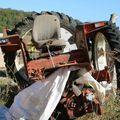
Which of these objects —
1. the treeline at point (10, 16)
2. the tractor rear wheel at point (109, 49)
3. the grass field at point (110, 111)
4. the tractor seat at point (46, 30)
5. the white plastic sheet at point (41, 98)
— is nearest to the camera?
the white plastic sheet at point (41, 98)

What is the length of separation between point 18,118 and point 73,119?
698 mm

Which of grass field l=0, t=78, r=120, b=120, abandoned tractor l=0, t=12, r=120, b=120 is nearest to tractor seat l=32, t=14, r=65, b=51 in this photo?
abandoned tractor l=0, t=12, r=120, b=120

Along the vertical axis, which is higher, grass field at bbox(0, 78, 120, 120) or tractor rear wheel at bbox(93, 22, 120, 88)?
tractor rear wheel at bbox(93, 22, 120, 88)

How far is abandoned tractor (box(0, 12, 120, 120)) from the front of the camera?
6.41 m

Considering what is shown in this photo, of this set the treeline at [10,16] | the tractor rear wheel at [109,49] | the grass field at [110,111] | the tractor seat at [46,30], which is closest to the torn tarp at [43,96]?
the grass field at [110,111]

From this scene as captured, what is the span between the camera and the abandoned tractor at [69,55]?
6406 mm

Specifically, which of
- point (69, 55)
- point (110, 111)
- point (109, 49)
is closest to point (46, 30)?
point (109, 49)

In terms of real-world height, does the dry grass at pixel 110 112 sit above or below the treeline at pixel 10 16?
below

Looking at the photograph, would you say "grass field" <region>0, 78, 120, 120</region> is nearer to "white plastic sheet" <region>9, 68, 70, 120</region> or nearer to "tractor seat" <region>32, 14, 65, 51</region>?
"white plastic sheet" <region>9, 68, 70, 120</region>

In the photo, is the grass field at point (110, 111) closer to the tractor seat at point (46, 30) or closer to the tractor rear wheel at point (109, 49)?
the tractor rear wheel at point (109, 49)

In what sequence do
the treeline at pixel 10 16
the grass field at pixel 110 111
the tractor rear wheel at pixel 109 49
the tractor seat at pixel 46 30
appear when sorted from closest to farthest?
the grass field at pixel 110 111 → the tractor rear wheel at pixel 109 49 → the tractor seat at pixel 46 30 → the treeline at pixel 10 16

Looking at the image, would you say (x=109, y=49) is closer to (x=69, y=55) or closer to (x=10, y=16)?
(x=69, y=55)

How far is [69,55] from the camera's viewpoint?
6902 millimetres

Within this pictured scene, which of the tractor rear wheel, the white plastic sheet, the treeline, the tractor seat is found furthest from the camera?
the treeline
